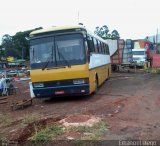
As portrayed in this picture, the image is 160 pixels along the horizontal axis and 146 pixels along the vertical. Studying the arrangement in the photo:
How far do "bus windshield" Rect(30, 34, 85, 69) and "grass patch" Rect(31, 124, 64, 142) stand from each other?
18.8ft

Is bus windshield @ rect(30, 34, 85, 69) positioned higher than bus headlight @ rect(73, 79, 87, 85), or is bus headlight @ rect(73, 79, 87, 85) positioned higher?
bus windshield @ rect(30, 34, 85, 69)

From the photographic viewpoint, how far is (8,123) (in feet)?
37.1

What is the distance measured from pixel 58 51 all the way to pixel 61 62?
0.45 m

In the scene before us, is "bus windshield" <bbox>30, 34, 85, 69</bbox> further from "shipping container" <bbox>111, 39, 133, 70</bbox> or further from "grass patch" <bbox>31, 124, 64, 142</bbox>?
"shipping container" <bbox>111, 39, 133, 70</bbox>

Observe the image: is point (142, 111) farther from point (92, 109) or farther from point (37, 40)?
point (37, 40)

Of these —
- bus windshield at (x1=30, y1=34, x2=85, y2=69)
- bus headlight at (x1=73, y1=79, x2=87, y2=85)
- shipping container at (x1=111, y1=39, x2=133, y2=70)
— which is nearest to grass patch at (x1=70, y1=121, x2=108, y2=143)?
bus headlight at (x1=73, y1=79, x2=87, y2=85)

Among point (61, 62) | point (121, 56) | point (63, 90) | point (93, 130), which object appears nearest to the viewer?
point (93, 130)

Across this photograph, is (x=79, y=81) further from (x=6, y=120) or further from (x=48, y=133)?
(x=48, y=133)

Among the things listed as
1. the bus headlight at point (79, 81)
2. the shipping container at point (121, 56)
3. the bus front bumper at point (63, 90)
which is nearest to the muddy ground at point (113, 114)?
the bus front bumper at point (63, 90)

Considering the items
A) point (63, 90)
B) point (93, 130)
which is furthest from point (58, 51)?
point (93, 130)

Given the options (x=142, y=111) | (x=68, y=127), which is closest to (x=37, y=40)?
(x=142, y=111)

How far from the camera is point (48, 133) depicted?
8.76 metres

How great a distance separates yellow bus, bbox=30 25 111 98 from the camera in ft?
48.7

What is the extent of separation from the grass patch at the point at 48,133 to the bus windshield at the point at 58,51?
5724 mm
